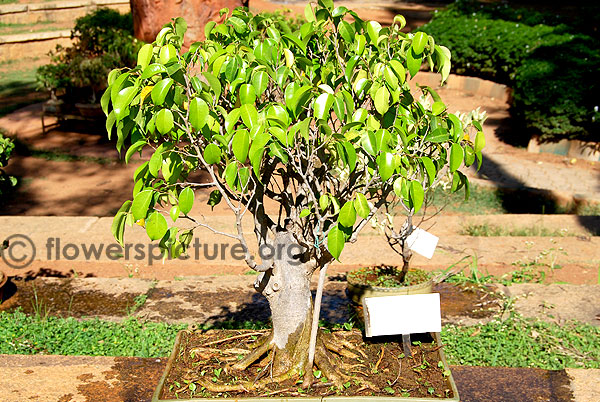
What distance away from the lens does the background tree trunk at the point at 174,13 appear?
1034cm

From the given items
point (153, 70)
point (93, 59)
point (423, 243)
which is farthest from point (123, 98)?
point (93, 59)

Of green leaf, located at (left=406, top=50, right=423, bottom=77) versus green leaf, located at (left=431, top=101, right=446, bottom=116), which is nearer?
green leaf, located at (left=406, top=50, right=423, bottom=77)

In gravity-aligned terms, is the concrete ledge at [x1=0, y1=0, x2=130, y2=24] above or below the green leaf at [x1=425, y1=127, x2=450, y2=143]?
below

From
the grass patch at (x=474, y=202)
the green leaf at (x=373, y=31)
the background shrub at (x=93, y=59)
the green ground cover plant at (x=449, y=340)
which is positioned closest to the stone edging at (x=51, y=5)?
the background shrub at (x=93, y=59)

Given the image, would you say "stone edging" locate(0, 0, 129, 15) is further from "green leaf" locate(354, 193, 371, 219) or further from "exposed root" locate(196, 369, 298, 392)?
"green leaf" locate(354, 193, 371, 219)

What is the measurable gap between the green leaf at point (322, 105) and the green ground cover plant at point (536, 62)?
731 cm

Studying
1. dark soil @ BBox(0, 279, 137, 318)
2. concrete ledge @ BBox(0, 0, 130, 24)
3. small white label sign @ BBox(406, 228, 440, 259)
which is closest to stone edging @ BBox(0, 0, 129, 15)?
concrete ledge @ BBox(0, 0, 130, 24)

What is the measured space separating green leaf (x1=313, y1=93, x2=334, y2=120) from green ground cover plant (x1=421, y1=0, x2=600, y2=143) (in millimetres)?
7310

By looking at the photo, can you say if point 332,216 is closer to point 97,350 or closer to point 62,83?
point 97,350

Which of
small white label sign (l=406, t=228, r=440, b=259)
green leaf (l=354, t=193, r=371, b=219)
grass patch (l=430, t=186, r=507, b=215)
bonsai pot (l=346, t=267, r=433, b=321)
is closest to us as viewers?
green leaf (l=354, t=193, r=371, b=219)

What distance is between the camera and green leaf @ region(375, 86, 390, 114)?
2.44 m

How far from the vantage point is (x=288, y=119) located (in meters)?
2.38

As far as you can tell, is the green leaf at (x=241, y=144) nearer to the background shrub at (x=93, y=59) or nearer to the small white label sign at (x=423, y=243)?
the small white label sign at (x=423, y=243)

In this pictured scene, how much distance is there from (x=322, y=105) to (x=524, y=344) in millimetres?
2498
